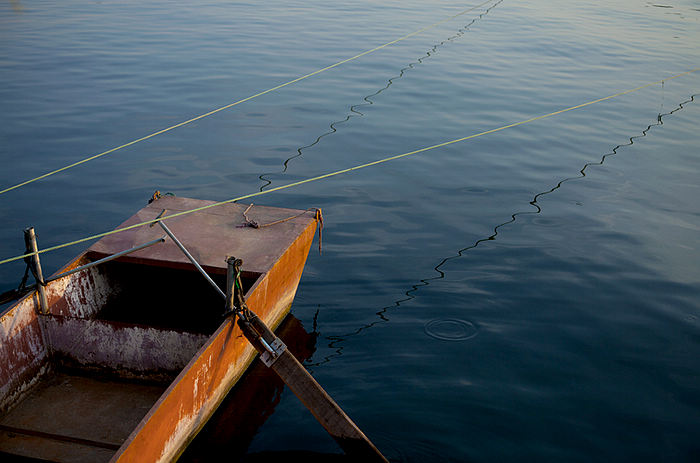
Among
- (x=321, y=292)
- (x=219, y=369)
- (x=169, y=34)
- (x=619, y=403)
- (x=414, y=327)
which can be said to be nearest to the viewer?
(x=219, y=369)

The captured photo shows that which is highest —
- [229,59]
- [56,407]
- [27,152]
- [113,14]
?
[113,14]

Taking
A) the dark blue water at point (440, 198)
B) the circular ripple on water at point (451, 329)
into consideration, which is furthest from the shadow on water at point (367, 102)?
the circular ripple on water at point (451, 329)

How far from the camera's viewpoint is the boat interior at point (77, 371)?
18.9 feet

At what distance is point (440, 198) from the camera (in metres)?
11.7

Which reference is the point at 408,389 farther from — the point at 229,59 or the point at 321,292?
the point at 229,59

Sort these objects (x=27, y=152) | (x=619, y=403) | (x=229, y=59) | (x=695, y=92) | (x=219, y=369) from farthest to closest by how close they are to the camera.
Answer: (x=229, y=59)
(x=695, y=92)
(x=27, y=152)
(x=619, y=403)
(x=219, y=369)

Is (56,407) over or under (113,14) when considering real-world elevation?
under

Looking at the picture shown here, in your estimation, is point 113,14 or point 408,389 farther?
point 113,14

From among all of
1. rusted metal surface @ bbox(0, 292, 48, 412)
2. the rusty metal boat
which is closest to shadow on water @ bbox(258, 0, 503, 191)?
the rusty metal boat

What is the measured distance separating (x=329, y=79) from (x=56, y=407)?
47.8ft

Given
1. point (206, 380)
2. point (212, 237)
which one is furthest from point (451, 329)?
point (206, 380)

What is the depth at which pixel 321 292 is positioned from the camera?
8766 mm

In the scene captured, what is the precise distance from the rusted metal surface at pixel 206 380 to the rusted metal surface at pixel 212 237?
164mm

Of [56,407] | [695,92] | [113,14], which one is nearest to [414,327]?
[56,407]
